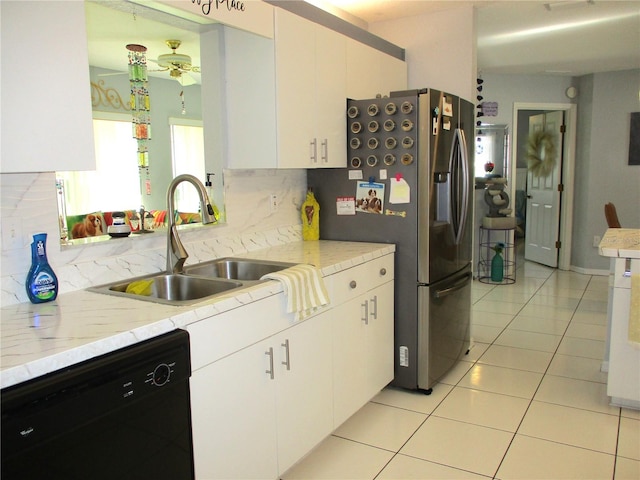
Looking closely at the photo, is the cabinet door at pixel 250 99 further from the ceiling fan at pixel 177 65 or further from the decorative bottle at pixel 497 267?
the decorative bottle at pixel 497 267

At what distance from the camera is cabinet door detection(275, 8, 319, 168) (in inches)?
99.7

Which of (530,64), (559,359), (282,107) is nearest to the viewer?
(282,107)

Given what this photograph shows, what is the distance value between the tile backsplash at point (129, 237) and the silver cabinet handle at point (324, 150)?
1.14ft

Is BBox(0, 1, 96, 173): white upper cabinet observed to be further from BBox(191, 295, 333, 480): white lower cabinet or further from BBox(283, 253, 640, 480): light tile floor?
BBox(283, 253, 640, 480): light tile floor

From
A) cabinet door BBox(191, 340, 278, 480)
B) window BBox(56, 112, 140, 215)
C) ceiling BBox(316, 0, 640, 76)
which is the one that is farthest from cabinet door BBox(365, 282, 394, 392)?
ceiling BBox(316, 0, 640, 76)

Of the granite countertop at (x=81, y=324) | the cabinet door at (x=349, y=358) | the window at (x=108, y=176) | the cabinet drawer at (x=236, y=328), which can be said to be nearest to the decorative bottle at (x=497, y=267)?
the cabinet door at (x=349, y=358)

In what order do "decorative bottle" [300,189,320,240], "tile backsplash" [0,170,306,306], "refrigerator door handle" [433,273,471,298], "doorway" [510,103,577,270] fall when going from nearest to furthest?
"tile backsplash" [0,170,306,306], "refrigerator door handle" [433,273,471,298], "decorative bottle" [300,189,320,240], "doorway" [510,103,577,270]

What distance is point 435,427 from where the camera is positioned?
8.90 ft

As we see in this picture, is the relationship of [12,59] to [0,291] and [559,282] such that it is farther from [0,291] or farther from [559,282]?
[559,282]

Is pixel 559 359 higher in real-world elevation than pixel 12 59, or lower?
lower

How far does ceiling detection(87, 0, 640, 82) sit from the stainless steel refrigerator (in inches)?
40.1

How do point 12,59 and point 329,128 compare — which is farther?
point 329,128

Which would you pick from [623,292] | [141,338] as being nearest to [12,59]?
[141,338]

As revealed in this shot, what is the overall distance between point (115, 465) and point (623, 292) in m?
2.62
